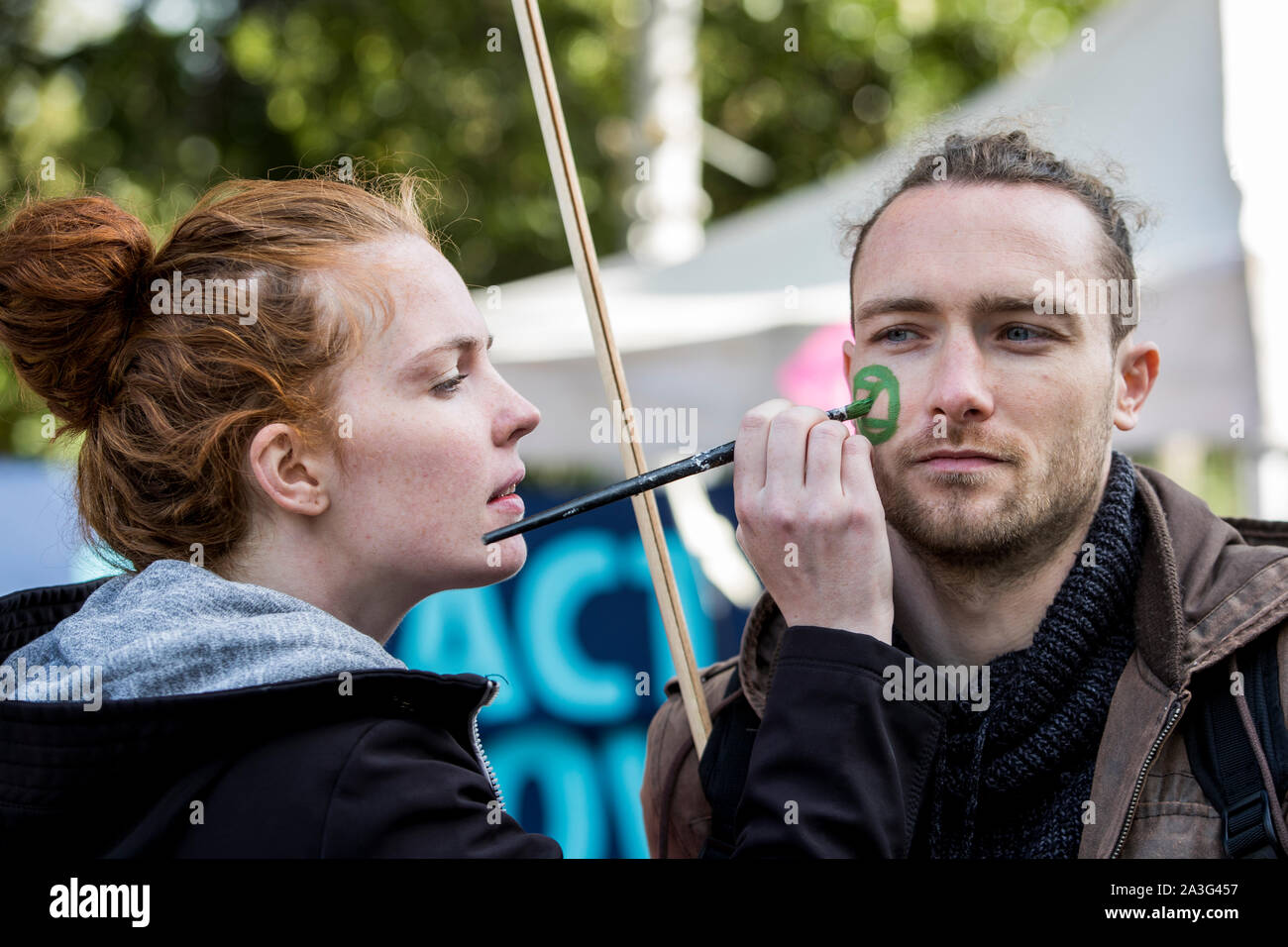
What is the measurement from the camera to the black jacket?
143cm

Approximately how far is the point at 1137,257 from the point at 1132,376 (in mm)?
1550

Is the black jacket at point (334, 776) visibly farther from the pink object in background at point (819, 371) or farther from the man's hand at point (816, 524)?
the pink object in background at point (819, 371)

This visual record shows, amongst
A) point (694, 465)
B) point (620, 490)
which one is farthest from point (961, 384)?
point (620, 490)

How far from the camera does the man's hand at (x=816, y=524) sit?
1.67m

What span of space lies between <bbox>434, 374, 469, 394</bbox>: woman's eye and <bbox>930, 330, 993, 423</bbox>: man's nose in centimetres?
72

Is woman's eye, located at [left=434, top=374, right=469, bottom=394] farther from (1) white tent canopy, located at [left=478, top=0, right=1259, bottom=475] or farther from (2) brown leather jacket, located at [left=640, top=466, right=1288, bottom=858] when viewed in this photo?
(1) white tent canopy, located at [left=478, top=0, right=1259, bottom=475]

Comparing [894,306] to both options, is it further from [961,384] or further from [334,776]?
[334,776]

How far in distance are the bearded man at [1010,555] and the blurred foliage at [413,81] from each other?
21.1ft

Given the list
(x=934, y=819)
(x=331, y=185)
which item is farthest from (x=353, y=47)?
(x=934, y=819)

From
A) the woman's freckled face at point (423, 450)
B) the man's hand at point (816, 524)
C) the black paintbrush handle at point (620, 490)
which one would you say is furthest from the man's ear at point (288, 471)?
the man's hand at point (816, 524)

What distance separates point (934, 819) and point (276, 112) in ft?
30.2

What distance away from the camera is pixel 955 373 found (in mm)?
1890

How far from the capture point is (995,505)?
1.91 meters
